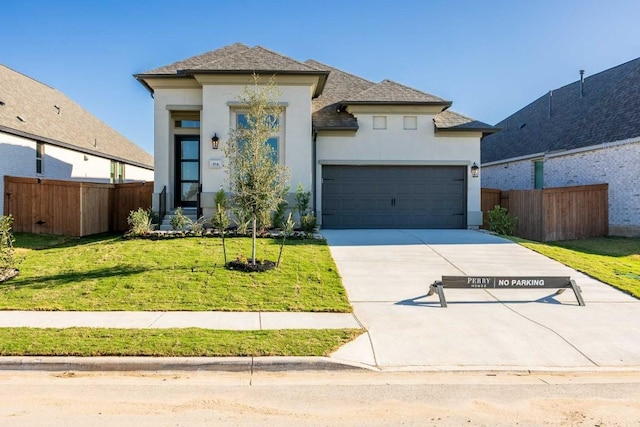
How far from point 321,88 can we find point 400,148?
3740mm

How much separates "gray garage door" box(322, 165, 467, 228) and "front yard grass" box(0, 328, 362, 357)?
9.91 meters

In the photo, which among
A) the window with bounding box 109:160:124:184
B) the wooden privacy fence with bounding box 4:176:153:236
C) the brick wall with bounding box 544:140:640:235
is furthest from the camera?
the window with bounding box 109:160:124:184

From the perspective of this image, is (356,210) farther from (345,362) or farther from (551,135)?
(551,135)

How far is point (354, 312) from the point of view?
24.6ft

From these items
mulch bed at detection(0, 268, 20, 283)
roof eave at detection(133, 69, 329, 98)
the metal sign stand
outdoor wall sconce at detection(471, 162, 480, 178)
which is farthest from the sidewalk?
outdoor wall sconce at detection(471, 162, 480, 178)

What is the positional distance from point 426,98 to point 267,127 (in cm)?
852

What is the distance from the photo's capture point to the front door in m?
16.0

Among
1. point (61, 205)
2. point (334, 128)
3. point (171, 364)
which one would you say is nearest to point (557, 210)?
point (334, 128)

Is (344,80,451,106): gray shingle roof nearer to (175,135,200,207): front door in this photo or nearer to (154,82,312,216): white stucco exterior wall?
(154,82,312,216): white stucco exterior wall

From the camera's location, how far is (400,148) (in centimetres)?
1619

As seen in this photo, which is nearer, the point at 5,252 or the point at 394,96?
the point at 5,252

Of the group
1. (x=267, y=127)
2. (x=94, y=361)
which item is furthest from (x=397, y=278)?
(x=94, y=361)

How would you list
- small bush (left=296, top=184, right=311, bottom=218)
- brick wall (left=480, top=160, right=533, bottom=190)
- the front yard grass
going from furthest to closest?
brick wall (left=480, top=160, right=533, bottom=190) < small bush (left=296, top=184, right=311, bottom=218) < the front yard grass

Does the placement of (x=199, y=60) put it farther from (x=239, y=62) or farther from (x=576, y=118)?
(x=576, y=118)
